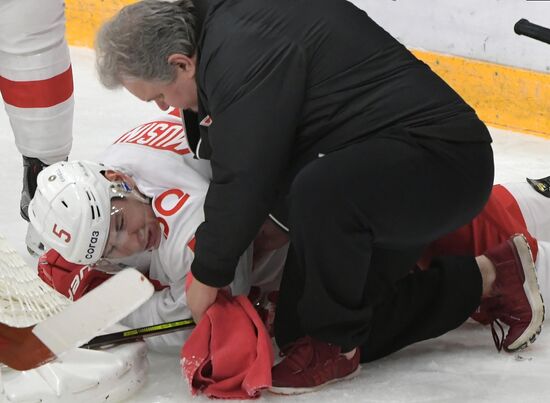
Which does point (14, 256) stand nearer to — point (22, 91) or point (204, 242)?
point (204, 242)

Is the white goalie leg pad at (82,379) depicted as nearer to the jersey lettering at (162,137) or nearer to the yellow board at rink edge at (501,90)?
the jersey lettering at (162,137)

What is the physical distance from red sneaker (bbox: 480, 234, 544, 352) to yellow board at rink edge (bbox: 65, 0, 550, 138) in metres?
1.45

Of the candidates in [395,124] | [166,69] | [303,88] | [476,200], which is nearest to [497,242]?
[476,200]

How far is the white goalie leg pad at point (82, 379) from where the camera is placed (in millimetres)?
1888

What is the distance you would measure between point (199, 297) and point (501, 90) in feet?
6.32

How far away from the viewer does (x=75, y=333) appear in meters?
1.51

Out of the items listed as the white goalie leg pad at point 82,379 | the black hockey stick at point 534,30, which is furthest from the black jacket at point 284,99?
the black hockey stick at point 534,30

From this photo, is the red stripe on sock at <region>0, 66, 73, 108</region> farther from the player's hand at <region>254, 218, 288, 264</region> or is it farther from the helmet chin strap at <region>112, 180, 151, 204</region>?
the player's hand at <region>254, 218, 288, 264</region>

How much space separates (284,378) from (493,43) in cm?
196

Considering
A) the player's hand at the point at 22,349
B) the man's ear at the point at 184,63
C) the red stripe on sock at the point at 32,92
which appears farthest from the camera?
the red stripe on sock at the point at 32,92

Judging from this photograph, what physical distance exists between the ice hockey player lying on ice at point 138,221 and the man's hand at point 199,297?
0.10 m

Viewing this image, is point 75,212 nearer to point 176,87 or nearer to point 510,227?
point 176,87

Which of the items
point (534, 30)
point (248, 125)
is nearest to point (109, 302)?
point (248, 125)

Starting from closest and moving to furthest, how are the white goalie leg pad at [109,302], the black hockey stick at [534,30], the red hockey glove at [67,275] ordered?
the white goalie leg pad at [109,302], the red hockey glove at [67,275], the black hockey stick at [534,30]
